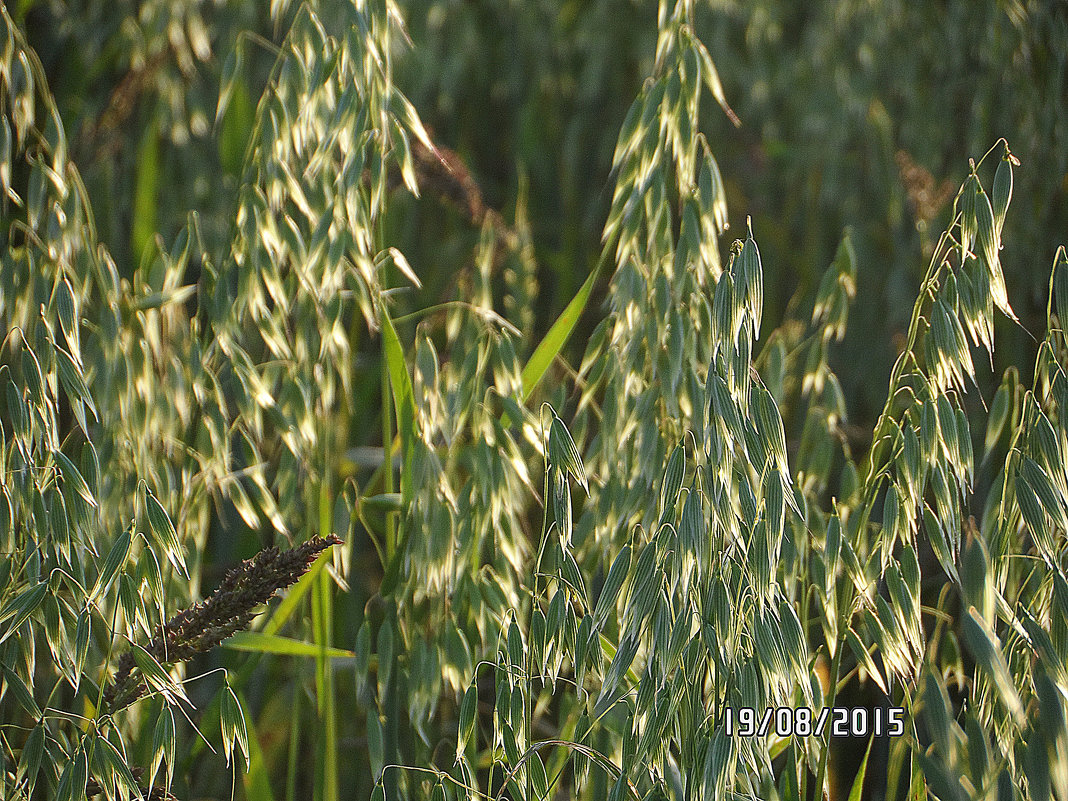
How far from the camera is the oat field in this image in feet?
1.65

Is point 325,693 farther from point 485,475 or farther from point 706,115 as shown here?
point 706,115

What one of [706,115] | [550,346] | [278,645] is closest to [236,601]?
[278,645]

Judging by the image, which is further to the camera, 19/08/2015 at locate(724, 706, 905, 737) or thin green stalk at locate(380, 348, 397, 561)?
thin green stalk at locate(380, 348, 397, 561)

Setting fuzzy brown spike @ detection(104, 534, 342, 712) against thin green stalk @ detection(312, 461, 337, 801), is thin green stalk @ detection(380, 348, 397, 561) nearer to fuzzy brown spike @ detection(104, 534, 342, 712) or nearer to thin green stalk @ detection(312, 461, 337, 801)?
thin green stalk @ detection(312, 461, 337, 801)

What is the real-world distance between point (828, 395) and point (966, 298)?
0.79 ft

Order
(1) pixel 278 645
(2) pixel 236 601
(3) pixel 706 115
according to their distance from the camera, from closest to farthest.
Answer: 1. (2) pixel 236 601
2. (1) pixel 278 645
3. (3) pixel 706 115

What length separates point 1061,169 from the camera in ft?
3.24

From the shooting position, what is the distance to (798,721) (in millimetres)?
549

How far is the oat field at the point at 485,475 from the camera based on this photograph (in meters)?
0.50

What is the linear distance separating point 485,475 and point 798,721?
279mm

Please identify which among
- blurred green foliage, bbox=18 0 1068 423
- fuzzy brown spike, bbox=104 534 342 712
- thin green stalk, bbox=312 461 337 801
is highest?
blurred green foliage, bbox=18 0 1068 423

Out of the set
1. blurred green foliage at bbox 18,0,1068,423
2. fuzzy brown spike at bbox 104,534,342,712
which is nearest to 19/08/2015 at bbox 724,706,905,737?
fuzzy brown spike at bbox 104,534,342,712

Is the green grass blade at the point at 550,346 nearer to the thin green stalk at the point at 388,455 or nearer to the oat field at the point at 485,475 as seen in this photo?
the oat field at the point at 485,475

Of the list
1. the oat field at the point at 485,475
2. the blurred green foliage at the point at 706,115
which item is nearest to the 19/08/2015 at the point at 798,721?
the oat field at the point at 485,475
